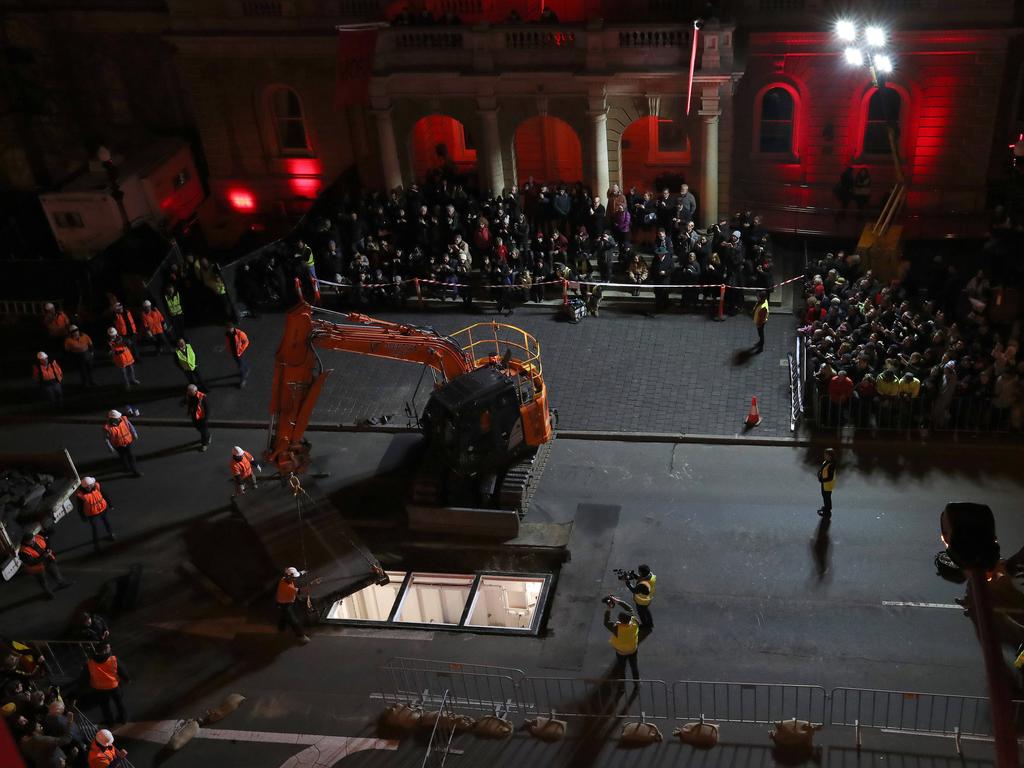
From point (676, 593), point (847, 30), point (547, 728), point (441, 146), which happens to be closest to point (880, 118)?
point (847, 30)

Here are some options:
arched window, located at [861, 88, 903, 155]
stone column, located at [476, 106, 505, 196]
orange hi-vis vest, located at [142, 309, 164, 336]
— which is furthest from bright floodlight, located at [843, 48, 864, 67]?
orange hi-vis vest, located at [142, 309, 164, 336]

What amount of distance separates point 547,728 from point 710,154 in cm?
1847

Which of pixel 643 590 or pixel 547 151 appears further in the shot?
pixel 547 151

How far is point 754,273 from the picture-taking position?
2788 cm

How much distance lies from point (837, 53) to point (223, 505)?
66.7 feet

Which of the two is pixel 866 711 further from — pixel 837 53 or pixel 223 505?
pixel 837 53

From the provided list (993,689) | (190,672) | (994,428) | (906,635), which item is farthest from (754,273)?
(993,689)

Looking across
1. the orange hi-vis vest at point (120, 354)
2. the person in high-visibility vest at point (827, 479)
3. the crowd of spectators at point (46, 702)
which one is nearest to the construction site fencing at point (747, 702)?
the person in high-visibility vest at point (827, 479)

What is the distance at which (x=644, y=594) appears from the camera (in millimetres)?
17375

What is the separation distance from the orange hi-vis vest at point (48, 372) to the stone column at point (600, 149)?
50.6 ft

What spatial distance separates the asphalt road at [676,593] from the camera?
17222 mm

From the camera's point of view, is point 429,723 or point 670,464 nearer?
point 429,723

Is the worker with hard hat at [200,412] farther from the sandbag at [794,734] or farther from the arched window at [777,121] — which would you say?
the arched window at [777,121]

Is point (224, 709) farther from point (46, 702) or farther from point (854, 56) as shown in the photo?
point (854, 56)
